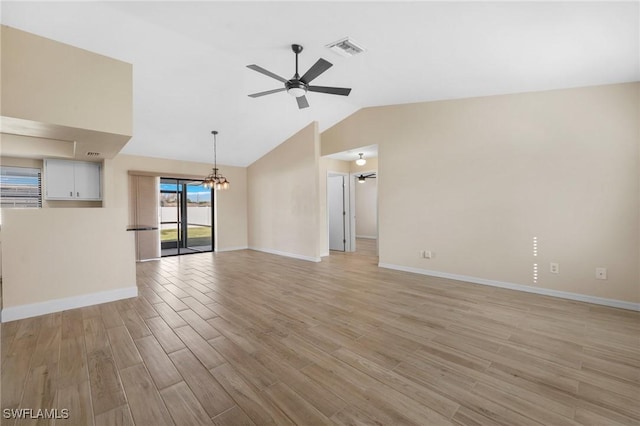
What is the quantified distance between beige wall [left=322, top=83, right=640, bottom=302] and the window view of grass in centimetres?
598

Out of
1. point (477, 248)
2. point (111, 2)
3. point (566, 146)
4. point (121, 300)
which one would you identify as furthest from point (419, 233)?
point (111, 2)

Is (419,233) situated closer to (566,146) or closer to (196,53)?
(566,146)

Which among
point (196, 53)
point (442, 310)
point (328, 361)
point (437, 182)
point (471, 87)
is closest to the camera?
point (328, 361)

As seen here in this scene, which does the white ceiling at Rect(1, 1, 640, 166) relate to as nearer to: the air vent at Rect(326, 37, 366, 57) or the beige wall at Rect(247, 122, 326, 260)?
the air vent at Rect(326, 37, 366, 57)

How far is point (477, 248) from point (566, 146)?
1.83m

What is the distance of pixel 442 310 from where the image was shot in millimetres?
3229

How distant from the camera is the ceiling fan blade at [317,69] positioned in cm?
266

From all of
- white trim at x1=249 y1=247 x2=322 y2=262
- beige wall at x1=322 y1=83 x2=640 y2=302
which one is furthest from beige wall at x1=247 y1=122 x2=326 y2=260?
beige wall at x1=322 y1=83 x2=640 y2=302

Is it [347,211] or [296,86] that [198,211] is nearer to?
[347,211]

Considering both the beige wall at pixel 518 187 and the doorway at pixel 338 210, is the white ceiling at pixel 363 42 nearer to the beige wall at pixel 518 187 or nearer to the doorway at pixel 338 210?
the beige wall at pixel 518 187

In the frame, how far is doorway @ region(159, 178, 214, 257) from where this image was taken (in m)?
7.51

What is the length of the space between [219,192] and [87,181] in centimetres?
317
